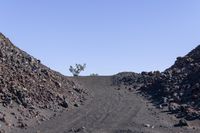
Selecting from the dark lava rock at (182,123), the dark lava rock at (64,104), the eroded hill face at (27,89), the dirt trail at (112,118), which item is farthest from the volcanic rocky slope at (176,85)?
the dark lava rock at (64,104)

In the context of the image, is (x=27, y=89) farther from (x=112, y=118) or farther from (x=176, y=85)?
(x=176, y=85)

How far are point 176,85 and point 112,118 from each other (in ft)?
38.0

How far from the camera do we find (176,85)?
41969 millimetres

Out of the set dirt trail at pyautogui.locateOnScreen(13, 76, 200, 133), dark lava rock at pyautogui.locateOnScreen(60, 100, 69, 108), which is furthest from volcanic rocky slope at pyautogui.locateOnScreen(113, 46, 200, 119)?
dark lava rock at pyautogui.locateOnScreen(60, 100, 69, 108)

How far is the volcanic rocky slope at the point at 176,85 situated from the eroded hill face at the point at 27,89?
5.75 meters

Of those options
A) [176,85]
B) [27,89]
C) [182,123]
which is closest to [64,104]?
[27,89]

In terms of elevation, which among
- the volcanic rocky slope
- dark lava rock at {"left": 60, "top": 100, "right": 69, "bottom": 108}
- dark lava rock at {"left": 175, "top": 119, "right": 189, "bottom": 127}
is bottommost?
dark lava rock at {"left": 175, "top": 119, "right": 189, "bottom": 127}

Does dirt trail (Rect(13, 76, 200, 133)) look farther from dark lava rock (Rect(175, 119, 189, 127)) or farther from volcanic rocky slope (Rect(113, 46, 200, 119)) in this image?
volcanic rocky slope (Rect(113, 46, 200, 119))

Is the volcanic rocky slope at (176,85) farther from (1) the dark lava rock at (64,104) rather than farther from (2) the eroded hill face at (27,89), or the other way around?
(1) the dark lava rock at (64,104)

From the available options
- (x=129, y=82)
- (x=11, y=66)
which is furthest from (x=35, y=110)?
(x=129, y=82)

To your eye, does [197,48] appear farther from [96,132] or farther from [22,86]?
[96,132]

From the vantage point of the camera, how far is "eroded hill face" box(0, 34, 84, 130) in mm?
31688

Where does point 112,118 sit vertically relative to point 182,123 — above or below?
above

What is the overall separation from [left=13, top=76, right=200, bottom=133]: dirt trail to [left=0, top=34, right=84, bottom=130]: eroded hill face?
126 cm
